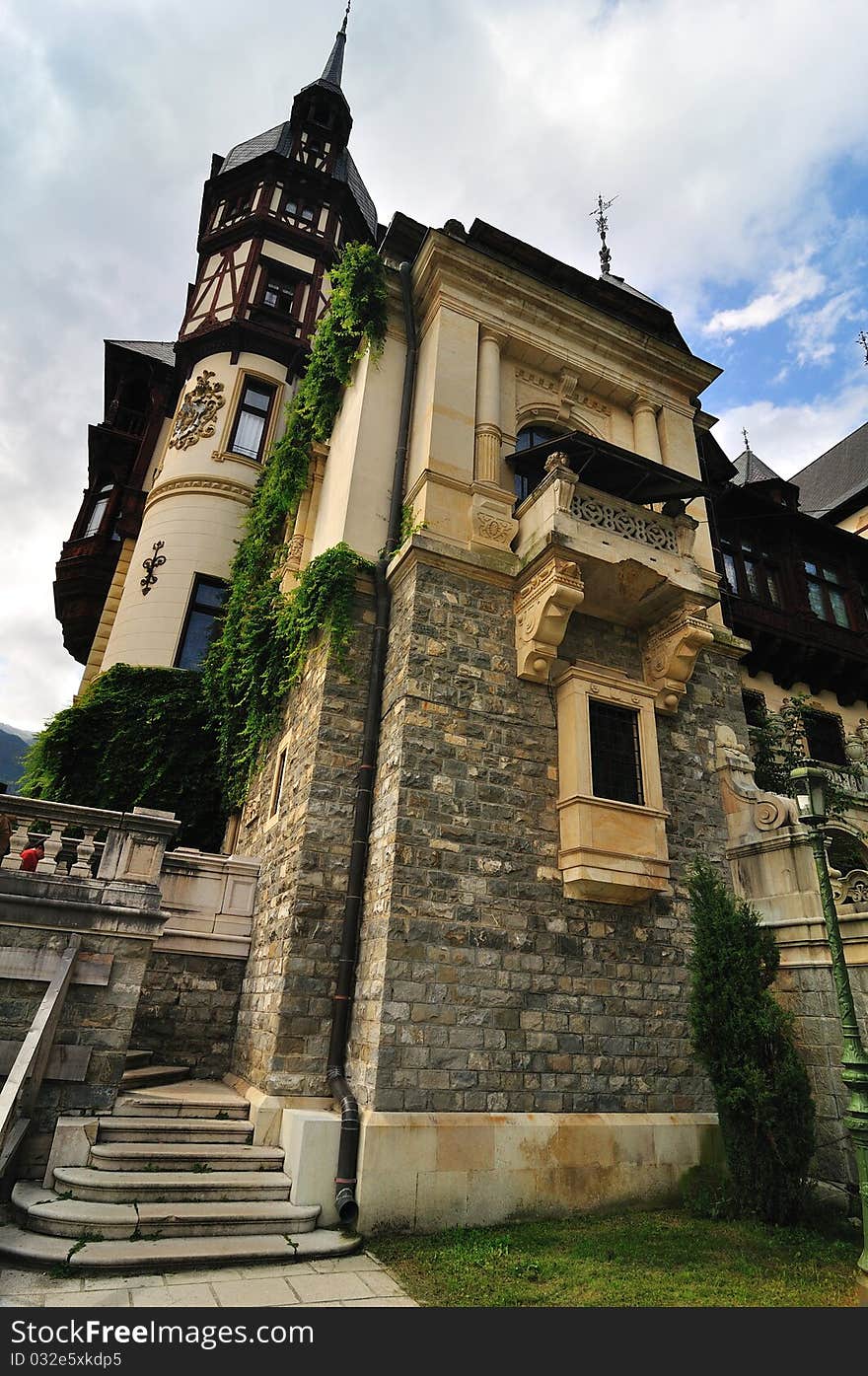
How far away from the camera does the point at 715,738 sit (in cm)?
1127

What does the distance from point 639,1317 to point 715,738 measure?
25.9ft

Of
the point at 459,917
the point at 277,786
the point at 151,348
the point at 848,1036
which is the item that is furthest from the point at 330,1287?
the point at 151,348

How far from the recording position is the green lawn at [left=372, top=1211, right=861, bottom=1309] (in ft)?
17.6

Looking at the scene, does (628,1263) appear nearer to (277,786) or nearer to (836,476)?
(277,786)

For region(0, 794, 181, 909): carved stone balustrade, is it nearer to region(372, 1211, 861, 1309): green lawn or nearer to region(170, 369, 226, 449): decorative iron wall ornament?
region(372, 1211, 861, 1309): green lawn

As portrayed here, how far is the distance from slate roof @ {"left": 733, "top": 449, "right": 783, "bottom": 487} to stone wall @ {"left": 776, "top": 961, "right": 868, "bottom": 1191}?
15753mm

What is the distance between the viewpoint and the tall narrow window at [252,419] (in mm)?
18438

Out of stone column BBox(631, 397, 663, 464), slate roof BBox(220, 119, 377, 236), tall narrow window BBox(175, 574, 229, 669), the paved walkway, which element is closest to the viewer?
the paved walkway

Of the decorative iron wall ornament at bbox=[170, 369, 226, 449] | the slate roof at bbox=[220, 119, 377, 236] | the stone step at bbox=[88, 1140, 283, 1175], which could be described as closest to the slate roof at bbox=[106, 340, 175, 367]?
the decorative iron wall ornament at bbox=[170, 369, 226, 449]

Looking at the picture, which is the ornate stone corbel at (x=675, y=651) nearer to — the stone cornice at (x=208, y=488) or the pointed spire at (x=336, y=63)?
the stone cornice at (x=208, y=488)

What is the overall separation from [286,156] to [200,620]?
1695 cm

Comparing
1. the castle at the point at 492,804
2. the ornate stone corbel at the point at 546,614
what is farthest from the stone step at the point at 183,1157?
the ornate stone corbel at the point at 546,614

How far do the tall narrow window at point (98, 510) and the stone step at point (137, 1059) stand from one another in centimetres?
1486

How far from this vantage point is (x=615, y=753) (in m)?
9.89
